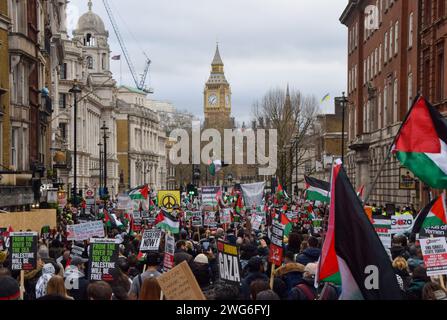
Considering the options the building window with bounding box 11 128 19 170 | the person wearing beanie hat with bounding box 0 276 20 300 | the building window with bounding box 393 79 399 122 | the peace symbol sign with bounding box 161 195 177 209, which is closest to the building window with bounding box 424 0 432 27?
the building window with bounding box 393 79 399 122

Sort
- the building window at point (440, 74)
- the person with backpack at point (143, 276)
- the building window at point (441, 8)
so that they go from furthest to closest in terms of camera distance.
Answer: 1. the building window at point (441, 8)
2. the building window at point (440, 74)
3. the person with backpack at point (143, 276)

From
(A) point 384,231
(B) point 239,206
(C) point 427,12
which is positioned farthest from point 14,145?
(A) point 384,231

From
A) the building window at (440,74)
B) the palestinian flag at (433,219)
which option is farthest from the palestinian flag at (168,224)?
the building window at (440,74)

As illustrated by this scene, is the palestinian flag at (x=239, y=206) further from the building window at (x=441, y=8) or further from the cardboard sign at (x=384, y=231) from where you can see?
the cardboard sign at (x=384, y=231)

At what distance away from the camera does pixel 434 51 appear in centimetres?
4241

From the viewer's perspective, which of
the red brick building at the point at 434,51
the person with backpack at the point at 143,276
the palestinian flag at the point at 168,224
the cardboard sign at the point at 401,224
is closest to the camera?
the person with backpack at the point at 143,276

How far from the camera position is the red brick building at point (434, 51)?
134 feet

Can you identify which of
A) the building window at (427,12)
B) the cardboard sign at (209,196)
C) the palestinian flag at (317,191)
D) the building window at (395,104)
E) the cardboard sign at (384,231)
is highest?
the building window at (427,12)

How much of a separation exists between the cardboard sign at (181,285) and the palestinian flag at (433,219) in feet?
27.2

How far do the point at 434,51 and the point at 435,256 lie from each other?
3132cm

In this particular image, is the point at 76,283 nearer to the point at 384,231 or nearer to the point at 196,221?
the point at 384,231

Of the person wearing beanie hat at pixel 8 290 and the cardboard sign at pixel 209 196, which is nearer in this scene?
the person wearing beanie hat at pixel 8 290
